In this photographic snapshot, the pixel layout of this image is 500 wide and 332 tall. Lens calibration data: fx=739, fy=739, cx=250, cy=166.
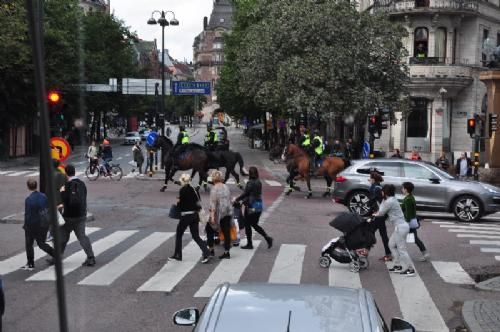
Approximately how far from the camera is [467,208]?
21.5 metres

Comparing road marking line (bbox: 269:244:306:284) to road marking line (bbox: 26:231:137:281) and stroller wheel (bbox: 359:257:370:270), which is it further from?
road marking line (bbox: 26:231:137:281)

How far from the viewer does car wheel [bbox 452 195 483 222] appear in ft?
70.3

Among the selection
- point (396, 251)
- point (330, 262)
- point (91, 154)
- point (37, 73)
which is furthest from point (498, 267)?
point (91, 154)

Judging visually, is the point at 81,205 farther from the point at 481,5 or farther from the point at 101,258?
the point at 481,5

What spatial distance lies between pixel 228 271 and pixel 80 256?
11.1 ft

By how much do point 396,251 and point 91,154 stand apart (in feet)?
69.6

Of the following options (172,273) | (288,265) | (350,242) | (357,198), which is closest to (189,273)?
(172,273)

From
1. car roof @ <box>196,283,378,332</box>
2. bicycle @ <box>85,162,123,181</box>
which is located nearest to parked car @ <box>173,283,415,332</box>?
car roof @ <box>196,283,378,332</box>

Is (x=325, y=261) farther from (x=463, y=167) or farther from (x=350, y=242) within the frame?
(x=463, y=167)

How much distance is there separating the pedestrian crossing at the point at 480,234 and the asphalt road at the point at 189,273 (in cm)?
2

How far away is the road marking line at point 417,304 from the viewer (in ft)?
33.0

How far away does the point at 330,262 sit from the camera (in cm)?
1398

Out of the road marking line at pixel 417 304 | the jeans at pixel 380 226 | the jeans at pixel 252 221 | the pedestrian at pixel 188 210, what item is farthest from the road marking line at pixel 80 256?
the jeans at pixel 380 226

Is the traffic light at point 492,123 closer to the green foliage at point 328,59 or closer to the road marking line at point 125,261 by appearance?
the green foliage at point 328,59
